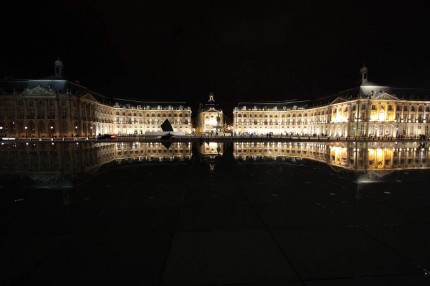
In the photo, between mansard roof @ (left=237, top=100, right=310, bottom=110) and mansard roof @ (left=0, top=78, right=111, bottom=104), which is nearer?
mansard roof @ (left=0, top=78, right=111, bottom=104)

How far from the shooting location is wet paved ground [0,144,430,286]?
13.0ft

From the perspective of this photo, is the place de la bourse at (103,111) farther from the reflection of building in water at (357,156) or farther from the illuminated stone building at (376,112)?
the reflection of building in water at (357,156)

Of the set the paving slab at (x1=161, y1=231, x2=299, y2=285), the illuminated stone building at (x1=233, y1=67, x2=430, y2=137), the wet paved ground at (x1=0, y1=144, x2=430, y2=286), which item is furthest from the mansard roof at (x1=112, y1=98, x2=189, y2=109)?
the paving slab at (x1=161, y1=231, x2=299, y2=285)

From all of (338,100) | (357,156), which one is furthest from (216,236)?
(338,100)

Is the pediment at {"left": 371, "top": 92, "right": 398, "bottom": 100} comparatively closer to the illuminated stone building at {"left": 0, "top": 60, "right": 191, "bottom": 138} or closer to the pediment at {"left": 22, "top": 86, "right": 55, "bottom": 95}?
the illuminated stone building at {"left": 0, "top": 60, "right": 191, "bottom": 138}

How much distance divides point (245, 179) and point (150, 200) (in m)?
5.02

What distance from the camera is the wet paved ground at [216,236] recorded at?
3.96 metres

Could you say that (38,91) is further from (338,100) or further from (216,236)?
(338,100)

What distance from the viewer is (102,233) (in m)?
5.47

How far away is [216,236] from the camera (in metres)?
5.33

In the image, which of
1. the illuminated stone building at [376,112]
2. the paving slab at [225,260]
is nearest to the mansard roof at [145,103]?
the illuminated stone building at [376,112]

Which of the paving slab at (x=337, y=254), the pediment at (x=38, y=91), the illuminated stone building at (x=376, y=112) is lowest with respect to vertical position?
the paving slab at (x=337, y=254)

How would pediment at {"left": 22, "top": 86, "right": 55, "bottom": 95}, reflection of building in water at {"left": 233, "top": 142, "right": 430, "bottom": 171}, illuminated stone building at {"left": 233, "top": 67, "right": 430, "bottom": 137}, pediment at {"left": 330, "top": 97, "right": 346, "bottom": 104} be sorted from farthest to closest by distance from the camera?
pediment at {"left": 330, "top": 97, "right": 346, "bottom": 104} < illuminated stone building at {"left": 233, "top": 67, "right": 430, "bottom": 137} < pediment at {"left": 22, "top": 86, "right": 55, "bottom": 95} < reflection of building in water at {"left": 233, "top": 142, "right": 430, "bottom": 171}

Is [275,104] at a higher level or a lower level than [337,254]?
higher
